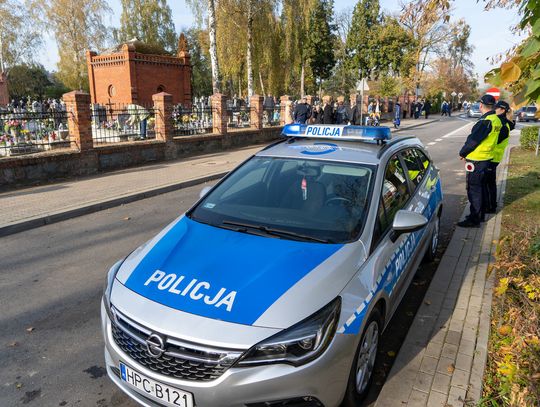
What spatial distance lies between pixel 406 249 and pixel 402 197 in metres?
0.49

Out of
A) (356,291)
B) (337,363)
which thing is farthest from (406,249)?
(337,363)

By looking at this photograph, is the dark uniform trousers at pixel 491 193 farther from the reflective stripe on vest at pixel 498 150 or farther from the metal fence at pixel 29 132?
the metal fence at pixel 29 132

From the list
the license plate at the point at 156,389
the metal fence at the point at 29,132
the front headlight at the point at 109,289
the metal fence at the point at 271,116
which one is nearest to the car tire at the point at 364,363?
the license plate at the point at 156,389

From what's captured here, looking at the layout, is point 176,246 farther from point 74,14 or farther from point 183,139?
point 74,14

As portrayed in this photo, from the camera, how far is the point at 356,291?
2.53 meters

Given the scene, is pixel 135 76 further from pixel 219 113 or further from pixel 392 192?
pixel 392 192

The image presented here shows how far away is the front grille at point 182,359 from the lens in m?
2.14

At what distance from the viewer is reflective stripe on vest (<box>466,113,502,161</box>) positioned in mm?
6188

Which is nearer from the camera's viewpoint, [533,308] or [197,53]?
[533,308]

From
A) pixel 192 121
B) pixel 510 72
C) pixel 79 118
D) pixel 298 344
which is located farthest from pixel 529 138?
pixel 298 344

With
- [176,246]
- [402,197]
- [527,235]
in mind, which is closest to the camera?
[176,246]

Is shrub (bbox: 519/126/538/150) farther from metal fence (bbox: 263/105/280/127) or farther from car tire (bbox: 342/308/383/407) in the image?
car tire (bbox: 342/308/383/407)

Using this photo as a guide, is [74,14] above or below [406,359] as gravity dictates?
above

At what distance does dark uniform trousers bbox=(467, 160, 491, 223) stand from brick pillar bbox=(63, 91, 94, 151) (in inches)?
365
